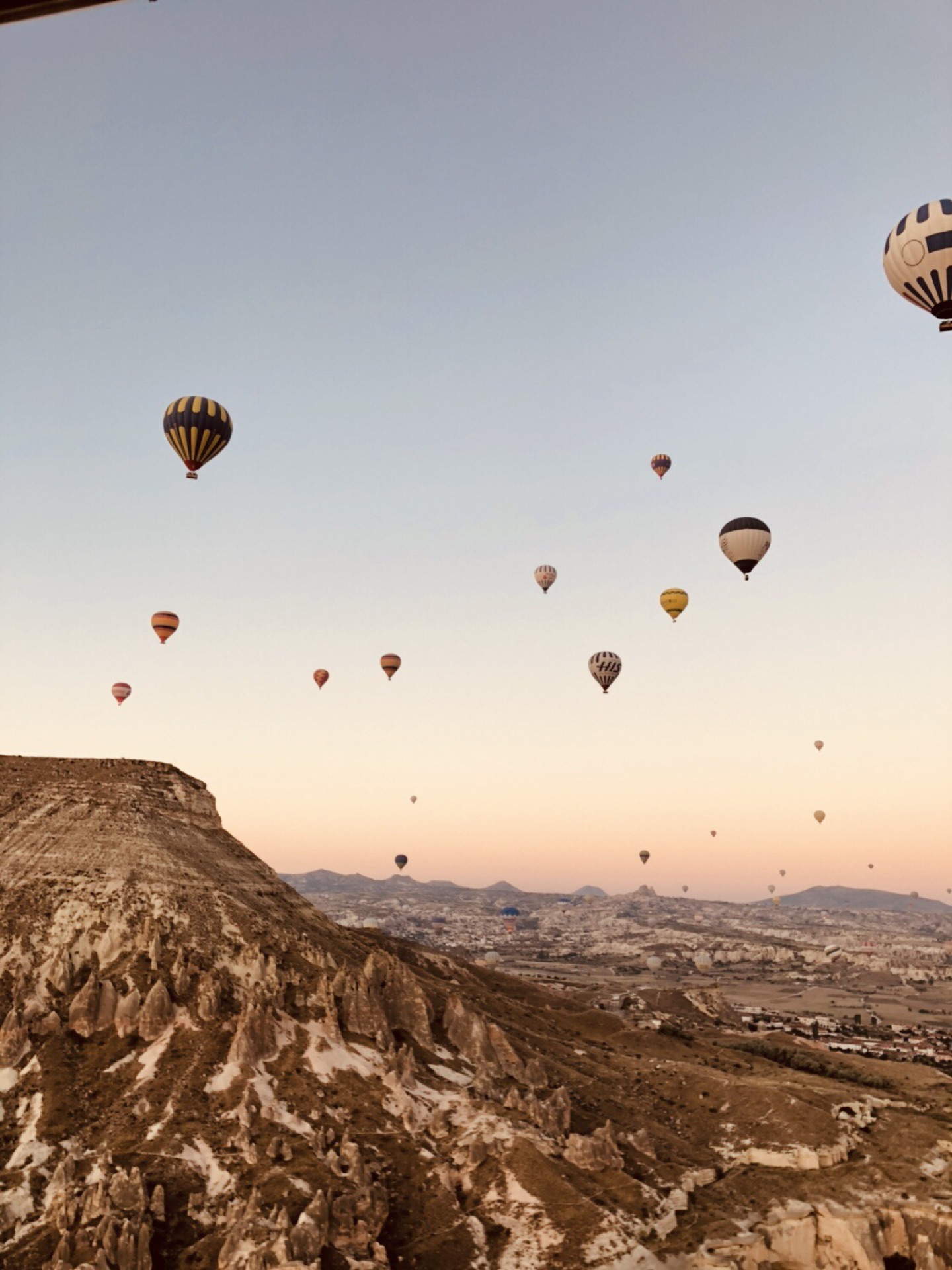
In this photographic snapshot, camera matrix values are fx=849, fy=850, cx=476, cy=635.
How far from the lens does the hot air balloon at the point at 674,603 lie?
336ft

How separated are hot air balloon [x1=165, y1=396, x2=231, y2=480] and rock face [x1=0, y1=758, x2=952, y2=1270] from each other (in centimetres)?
3836

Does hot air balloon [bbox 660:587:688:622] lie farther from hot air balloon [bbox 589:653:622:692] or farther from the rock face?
the rock face

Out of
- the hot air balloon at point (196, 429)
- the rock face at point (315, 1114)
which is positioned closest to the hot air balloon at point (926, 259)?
the hot air balloon at point (196, 429)

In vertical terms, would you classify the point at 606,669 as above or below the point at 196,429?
below

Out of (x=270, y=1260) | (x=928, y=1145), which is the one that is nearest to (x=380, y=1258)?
(x=270, y=1260)

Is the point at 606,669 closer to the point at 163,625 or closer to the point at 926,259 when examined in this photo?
the point at 163,625

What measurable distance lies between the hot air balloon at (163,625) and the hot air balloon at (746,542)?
2298 inches

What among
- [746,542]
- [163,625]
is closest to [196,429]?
[163,625]

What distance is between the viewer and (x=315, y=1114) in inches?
2399

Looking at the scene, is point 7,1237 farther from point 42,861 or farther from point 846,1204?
point 846,1204

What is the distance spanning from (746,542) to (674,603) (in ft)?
67.4

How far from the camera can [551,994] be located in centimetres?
12450

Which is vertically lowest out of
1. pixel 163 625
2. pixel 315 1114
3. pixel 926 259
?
pixel 315 1114

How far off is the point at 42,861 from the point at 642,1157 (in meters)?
58.5
